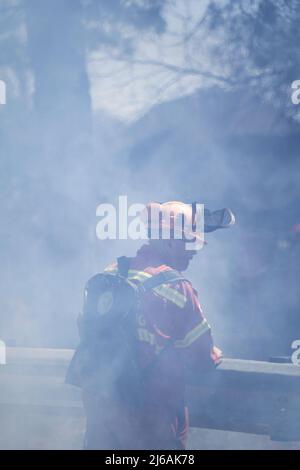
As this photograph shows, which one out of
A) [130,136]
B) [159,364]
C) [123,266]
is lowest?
[159,364]

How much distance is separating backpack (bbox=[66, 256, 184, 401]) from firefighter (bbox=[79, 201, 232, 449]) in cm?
3

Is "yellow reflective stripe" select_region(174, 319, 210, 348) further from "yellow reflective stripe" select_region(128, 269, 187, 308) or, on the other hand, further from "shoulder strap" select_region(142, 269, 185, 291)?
"shoulder strap" select_region(142, 269, 185, 291)

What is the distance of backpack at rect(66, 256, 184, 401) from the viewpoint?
1978 mm

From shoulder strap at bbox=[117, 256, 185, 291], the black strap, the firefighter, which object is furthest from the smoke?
shoulder strap at bbox=[117, 256, 185, 291]

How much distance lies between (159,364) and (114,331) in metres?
0.25

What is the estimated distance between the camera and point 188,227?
221cm

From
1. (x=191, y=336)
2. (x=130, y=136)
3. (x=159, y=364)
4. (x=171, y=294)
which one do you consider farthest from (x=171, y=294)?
(x=130, y=136)

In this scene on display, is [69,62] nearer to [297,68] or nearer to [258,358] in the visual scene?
[297,68]

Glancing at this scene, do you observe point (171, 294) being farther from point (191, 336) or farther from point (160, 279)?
point (191, 336)

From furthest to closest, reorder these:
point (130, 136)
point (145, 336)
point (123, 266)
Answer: point (130, 136) < point (123, 266) < point (145, 336)

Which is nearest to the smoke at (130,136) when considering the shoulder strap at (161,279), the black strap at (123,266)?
the black strap at (123,266)

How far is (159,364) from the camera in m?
2.00

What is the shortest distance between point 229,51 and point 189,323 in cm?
357
